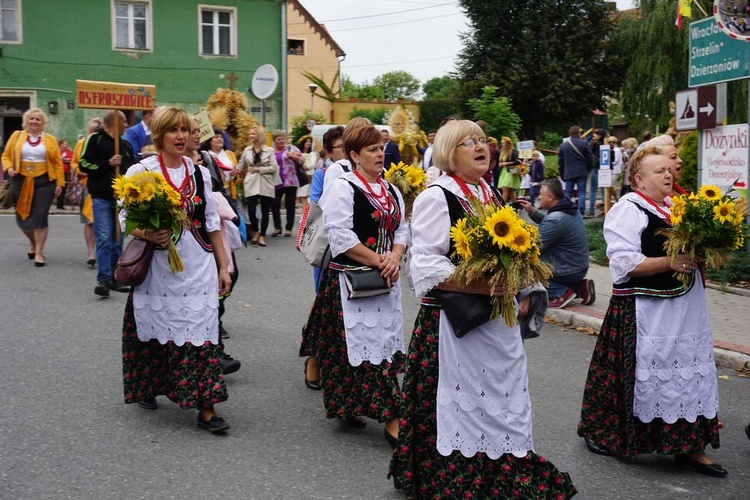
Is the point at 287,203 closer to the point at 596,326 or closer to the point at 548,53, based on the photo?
the point at 596,326

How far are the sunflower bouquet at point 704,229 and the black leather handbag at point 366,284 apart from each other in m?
1.63

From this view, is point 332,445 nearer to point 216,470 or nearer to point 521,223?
point 216,470

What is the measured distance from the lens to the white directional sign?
11.3 meters

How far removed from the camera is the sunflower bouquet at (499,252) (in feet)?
12.0

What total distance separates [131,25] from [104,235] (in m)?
21.7

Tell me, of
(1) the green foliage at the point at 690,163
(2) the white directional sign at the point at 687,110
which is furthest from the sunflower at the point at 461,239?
(1) the green foliage at the point at 690,163

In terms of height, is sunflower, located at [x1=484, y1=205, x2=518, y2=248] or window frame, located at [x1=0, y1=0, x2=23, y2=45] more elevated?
window frame, located at [x1=0, y1=0, x2=23, y2=45]

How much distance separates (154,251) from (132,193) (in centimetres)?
46

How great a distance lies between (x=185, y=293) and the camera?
17.5ft

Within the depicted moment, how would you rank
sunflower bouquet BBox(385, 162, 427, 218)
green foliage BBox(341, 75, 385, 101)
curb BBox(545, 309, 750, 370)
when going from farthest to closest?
green foliage BBox(341, 75, 385, 101) < curb BBox(545, 309, 750, 370) < sunflower bouquet BBox(385, 162, 427, 218)

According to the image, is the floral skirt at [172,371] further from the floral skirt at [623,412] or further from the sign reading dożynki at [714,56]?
→ the sign reading dożynki at [714,56]

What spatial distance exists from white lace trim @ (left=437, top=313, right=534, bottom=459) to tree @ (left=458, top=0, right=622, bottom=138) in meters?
36.2

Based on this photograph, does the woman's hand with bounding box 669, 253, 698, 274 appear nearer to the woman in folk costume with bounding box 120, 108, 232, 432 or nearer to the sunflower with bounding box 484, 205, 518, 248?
the sunflower with bounding box 484, 205, 518, 248

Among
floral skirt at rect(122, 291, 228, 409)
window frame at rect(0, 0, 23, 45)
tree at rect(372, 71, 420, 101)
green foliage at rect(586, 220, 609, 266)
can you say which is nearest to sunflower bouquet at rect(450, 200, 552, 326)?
floral skirt at rect(122, 291, 228, 409)
